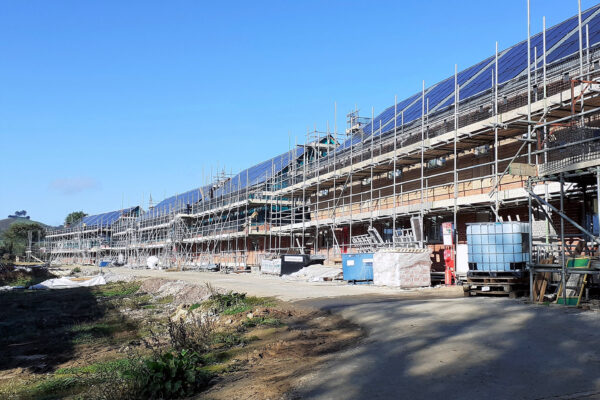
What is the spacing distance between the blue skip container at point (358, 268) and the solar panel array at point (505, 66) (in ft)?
26.9

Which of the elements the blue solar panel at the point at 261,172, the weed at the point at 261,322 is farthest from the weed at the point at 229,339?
the blue solar panel at the point at 261,172

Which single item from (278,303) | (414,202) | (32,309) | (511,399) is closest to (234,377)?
(511,399)

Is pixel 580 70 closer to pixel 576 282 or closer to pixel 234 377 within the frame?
pixel 576 282

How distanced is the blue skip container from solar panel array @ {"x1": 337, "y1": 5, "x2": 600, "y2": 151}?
8.20m

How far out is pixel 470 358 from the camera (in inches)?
271

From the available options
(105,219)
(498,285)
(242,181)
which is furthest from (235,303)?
(105,219)

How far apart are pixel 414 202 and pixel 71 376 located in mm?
18776

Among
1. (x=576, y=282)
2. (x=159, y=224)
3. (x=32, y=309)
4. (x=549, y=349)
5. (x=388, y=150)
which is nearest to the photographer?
(x=549, y=349)

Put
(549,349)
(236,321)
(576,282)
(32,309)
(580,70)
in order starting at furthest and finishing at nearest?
(32,309) → (580,70) → (236,321) → (576,282) → (549,349)

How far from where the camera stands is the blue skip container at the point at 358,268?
72.7 ft

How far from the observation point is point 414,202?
25.6 metres

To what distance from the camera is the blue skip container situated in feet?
72.7

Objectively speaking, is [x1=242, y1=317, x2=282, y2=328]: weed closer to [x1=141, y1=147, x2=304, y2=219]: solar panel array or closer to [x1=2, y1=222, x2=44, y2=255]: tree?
[x1=141, y1=147, x2=304, y2=219]: solar panel array

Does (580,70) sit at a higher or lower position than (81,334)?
higher
